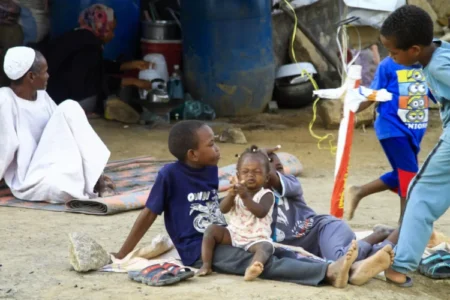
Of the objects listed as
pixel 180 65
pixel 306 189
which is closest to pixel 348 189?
pixel 306 189

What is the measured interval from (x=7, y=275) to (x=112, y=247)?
2.68 feet

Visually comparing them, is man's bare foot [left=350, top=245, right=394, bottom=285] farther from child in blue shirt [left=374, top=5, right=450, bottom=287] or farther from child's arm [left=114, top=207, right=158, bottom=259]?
child's arm [left=114, top=207, right=158, bottom=259]

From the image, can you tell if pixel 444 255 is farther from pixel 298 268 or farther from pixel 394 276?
pixel 298 268

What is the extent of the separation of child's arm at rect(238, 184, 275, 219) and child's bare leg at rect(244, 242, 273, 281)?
146 millimetres

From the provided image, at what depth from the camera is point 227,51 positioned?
10328 millimetres

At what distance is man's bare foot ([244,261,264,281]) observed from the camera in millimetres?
4188

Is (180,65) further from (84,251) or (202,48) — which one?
(84,251)

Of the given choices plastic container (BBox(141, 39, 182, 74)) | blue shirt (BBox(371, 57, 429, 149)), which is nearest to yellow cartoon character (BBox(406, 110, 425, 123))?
blue shirt (BBox(371, 57, 429, 149))

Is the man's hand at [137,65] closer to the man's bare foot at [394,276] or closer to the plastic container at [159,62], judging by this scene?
the plastic container at [159,62]

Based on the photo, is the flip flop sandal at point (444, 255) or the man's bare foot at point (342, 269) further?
the flip flop sandal at point (444, 255)

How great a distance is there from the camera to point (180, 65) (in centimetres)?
1095

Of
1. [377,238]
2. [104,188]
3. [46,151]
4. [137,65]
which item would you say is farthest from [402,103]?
[137,65]

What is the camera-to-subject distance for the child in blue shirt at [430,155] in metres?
4.21

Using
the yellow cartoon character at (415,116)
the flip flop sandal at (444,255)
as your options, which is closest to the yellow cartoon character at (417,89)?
the yellow cartoon character at (415,116)
